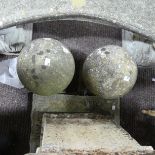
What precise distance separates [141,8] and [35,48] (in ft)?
2.53

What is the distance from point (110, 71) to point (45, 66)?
393 millimetres

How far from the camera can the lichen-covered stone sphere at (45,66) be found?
1804 mm

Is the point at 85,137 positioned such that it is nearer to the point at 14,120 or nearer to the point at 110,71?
the point at 110,71

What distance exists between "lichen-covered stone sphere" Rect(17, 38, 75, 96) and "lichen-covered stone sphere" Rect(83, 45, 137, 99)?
15 centimetres

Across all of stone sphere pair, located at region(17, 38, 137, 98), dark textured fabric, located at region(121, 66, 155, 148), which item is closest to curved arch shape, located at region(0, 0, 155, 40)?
stone sphere pair, located at region(17, 38, 137, 98)

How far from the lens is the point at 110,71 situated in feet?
6.21

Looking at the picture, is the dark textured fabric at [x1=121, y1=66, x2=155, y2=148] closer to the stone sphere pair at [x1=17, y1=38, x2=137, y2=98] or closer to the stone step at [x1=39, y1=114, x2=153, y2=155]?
the stone step at [x1=39, y1=114, x2=153, y2=155]

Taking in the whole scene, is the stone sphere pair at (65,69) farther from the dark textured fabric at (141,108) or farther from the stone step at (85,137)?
the dark textured fabric at (141,108)

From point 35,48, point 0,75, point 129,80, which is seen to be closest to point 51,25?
point 0,75

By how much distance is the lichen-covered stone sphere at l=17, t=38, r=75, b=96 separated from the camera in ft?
5.92

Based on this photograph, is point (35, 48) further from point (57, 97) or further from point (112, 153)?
point (112, 153)

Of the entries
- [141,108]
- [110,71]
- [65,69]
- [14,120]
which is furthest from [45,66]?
[141,108]

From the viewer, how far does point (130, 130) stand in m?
2.54

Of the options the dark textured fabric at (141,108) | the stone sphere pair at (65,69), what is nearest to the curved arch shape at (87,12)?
the stone sphere pair at (65,69)
